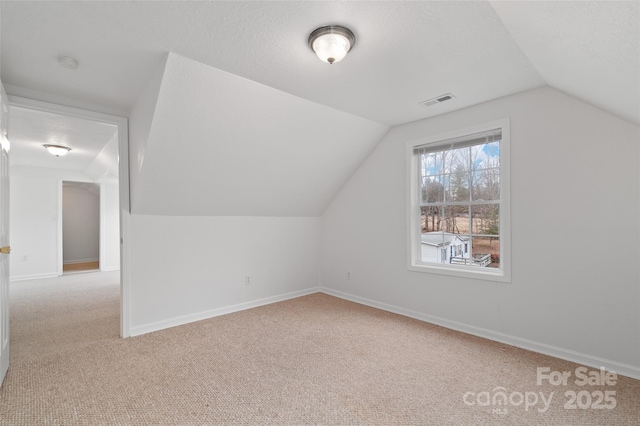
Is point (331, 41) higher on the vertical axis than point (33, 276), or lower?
higher

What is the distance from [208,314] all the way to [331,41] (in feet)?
10.5

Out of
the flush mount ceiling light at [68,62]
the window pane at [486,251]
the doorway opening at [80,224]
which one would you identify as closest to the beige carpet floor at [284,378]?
the window pane at [486,251]

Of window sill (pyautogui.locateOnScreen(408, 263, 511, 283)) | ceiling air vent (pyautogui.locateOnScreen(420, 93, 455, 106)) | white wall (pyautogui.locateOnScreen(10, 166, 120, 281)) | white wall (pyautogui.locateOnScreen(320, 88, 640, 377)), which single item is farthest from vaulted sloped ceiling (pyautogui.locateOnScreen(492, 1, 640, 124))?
white wall (pyautogui.locateOnScreen(10, 166, 120, 281))

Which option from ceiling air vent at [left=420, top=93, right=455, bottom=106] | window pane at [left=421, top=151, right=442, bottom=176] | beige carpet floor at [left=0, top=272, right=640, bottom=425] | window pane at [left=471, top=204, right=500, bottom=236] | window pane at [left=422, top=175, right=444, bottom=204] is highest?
ceiling air vent at [left=420, top=93, right=455, bottom=106]

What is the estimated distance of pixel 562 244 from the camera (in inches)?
106

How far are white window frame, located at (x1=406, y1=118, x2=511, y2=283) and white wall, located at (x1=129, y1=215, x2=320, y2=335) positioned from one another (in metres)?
1.68

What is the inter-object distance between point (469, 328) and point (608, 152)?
1965mm

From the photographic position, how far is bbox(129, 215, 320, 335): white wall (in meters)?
3.31

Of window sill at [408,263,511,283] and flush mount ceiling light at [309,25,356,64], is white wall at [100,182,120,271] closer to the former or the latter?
window sill at [408,263,511,283]

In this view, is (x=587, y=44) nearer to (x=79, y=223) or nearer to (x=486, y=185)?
(x=486, y=185)

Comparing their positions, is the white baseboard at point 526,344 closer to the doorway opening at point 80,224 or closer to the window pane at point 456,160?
the window pane at point 456,160

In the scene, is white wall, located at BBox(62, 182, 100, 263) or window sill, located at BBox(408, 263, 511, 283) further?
white wall, located at BBox(62, 182, 100, 263)

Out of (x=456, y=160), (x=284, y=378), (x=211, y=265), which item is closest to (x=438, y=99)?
(x=456, y=160)

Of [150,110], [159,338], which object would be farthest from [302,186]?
[159,338]
